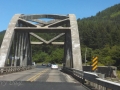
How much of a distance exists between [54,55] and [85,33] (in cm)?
2109

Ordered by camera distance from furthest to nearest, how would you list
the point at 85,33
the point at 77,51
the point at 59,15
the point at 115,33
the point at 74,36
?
1. the point at 85,33
2. the point at 115,33
3. the point at 59,15
4. the point at 74,36
5. the point at 77,51

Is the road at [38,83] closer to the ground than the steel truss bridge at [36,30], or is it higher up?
closer to the ground

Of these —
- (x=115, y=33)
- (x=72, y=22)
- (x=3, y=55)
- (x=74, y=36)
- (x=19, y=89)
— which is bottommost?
(x=19, y=89)

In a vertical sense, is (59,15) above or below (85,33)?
below

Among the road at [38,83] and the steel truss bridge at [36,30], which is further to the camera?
the steel truss bridge at [36,30]

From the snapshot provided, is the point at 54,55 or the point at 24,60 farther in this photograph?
the point at 54,55

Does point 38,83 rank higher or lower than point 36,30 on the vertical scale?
lower

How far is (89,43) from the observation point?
146000 millimetres

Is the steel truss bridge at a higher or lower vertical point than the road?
higher

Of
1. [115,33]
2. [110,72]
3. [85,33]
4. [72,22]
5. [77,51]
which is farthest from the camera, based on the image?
[85,33]

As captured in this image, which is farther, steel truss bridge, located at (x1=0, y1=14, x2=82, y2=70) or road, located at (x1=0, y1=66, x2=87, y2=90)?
steel truss bridge, located at (x1=0, y1=14, x2=82, y2=70)

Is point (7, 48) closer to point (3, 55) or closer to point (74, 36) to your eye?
point (3, 55)

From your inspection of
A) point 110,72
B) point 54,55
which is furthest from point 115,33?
point 110,72

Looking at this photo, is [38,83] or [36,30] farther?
[36,30]
